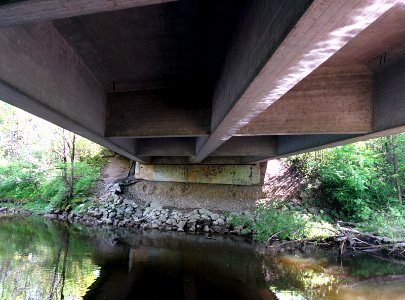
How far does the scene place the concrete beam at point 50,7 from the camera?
6.45 ft

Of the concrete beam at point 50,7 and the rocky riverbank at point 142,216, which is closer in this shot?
the concrete beam at point 50,7

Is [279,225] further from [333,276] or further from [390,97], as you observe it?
[390,97]

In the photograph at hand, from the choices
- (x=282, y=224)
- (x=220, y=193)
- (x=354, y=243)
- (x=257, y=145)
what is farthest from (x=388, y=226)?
(x=220, y=193)

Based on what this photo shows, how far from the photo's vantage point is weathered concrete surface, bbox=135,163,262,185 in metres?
16.2

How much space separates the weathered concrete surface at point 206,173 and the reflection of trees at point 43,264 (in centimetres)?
534

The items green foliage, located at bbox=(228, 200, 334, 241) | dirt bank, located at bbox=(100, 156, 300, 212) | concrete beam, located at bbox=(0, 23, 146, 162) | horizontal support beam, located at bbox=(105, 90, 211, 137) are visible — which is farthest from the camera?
dirt bank, located at bbox=(100, 156, 300, 212)

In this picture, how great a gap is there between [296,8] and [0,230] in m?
14.8

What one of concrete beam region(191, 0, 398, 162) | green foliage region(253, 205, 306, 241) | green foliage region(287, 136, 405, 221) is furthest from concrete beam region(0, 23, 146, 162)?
green foliage region(287, 136, 405, 221)

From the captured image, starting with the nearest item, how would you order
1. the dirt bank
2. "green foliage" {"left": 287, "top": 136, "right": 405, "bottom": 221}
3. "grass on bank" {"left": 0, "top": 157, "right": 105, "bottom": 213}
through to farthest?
"green foliage" {"left": 287, "top": 136, "right": 405, "bottom": 221} < the dirt bank < "grass on bank" {"left": 0, "top": 157, "right": 105, "bottom": 213}

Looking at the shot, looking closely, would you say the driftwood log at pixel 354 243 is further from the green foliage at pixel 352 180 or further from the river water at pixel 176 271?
the green foliage at pixel 352 180

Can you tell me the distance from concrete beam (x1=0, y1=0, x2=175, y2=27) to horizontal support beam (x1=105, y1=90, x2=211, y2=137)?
3877 mm

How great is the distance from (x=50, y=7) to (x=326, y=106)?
438cm

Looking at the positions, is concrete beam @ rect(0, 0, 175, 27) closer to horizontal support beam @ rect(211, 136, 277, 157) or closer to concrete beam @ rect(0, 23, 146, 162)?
concrete beam @ rect(0, 23, 146, 162)

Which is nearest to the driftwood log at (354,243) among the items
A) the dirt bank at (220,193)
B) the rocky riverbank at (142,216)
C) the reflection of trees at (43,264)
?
the rocky riverbank at (142,216)
